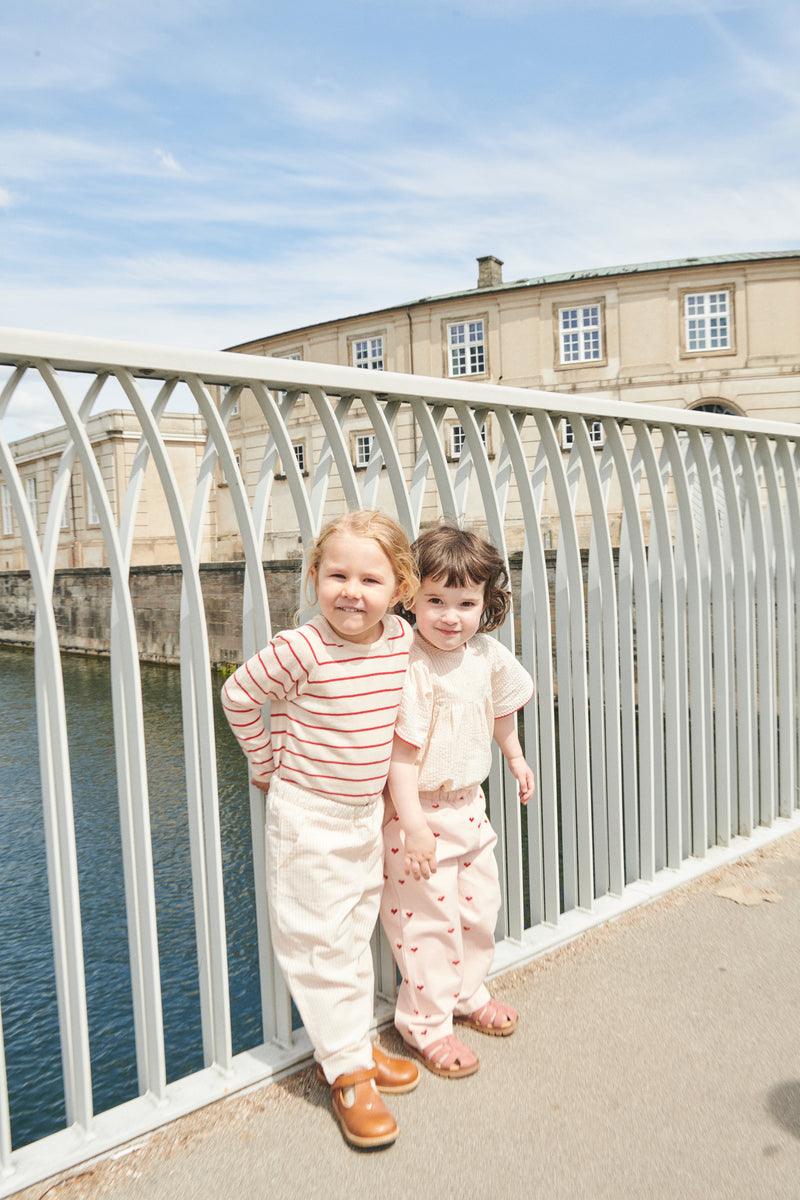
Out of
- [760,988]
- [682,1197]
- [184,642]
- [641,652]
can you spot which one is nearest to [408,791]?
[184,642]

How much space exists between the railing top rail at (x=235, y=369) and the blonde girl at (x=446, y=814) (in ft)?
1.47

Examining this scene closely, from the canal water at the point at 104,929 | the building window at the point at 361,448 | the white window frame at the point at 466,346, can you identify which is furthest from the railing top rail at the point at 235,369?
the building window at the point at 361,448

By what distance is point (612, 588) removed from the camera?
346 centimetres

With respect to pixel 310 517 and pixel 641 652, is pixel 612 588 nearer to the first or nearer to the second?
pixel 641 652

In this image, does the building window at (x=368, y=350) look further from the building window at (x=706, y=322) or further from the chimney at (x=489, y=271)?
the building window at (x=706, y=322)

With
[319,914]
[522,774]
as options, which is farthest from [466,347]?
[319,914]

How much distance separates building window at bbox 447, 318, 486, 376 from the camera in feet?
106

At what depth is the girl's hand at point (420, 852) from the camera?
2.39 metres

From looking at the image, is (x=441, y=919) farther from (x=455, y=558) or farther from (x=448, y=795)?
(x=455, y=558)

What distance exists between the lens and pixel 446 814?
102 inches

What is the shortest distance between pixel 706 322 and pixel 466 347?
7.71 meters

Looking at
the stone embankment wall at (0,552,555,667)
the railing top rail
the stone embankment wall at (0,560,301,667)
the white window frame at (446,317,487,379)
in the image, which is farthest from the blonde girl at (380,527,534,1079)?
the white window frame at (446,317,487,379)

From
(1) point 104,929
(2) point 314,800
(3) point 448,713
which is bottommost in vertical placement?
(1) point 104,929

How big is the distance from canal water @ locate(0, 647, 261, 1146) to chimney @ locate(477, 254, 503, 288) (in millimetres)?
25366
